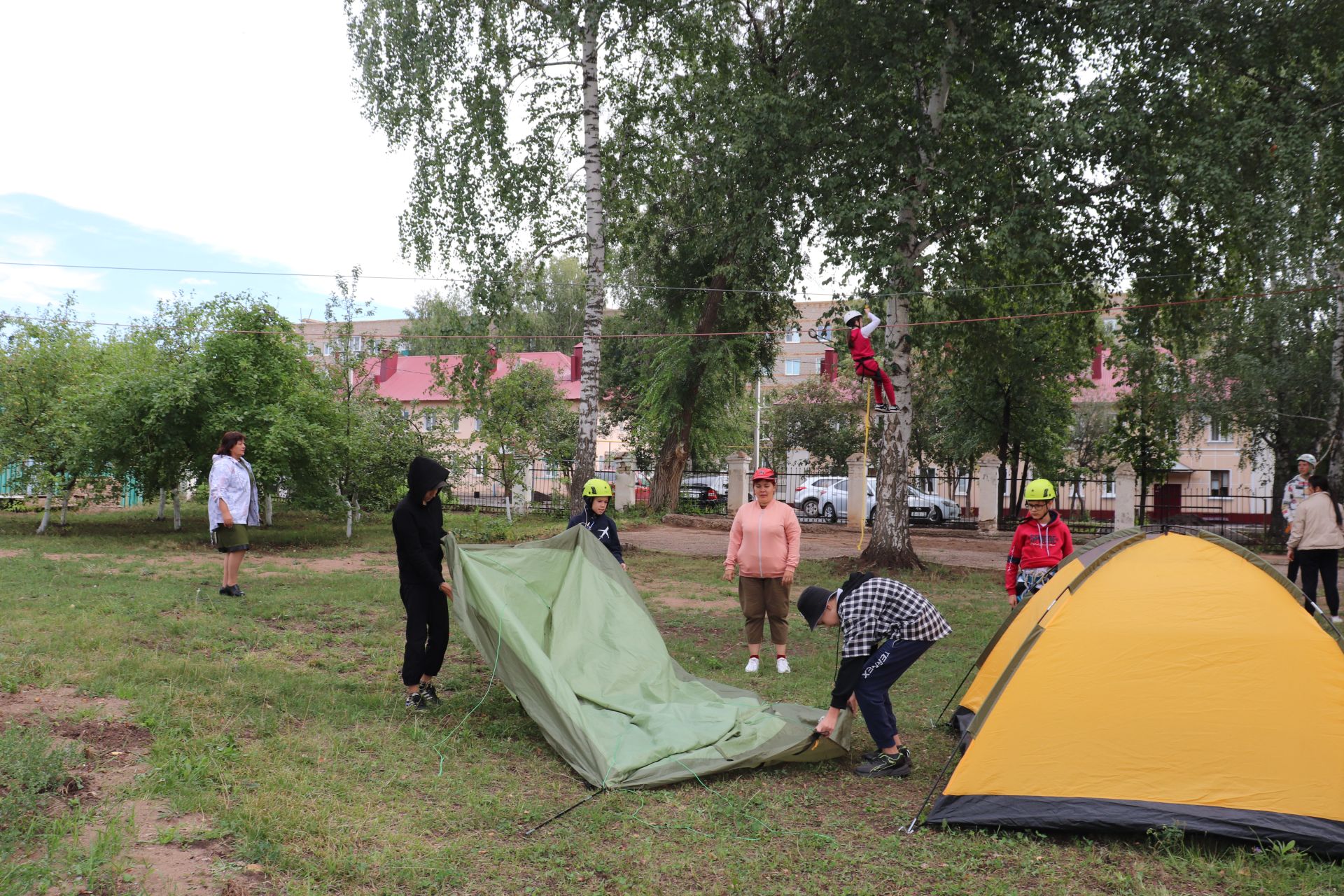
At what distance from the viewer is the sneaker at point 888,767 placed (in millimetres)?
4992

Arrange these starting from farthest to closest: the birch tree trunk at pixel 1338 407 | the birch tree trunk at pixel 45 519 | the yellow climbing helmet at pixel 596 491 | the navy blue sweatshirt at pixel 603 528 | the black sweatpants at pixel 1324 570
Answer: the birch tree trunk at pixel 1338 407, the birch tree trunk at pixel 45 519, the black sweatpants at pixel 1324 570, the navy blue sweatshirt at pixel 603 528, the yellow climbing helmet at pixel 596 491

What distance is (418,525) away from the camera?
589 centimetres

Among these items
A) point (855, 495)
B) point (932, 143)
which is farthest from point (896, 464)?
point (855, 495)

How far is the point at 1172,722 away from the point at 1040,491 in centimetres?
247

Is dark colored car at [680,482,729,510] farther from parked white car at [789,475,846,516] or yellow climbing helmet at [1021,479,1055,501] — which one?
yellow climbing helmet at [1021,479,1055,501]

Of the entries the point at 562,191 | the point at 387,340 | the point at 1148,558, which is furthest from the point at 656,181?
the point at 1148,558

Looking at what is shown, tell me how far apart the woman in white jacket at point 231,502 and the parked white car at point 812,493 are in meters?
20.5

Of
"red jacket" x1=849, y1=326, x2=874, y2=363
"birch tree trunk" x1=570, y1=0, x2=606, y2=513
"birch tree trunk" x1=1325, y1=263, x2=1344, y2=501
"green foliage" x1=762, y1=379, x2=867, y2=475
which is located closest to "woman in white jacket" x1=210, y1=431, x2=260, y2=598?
"birch tree trunk" x1=570, y1=0, x2=606, y2=513

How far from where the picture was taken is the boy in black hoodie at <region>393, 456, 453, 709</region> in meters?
5.82

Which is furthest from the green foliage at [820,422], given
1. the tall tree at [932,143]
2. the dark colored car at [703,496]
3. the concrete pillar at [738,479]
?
the tall tree at [932,143]

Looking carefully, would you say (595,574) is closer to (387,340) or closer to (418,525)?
(418,525)

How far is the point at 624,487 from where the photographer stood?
85.3 feet

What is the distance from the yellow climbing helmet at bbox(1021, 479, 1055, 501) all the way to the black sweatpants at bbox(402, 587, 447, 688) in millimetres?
4105

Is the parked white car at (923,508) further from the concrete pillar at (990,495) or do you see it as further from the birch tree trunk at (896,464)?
the birch tree trunk at (896,464)
